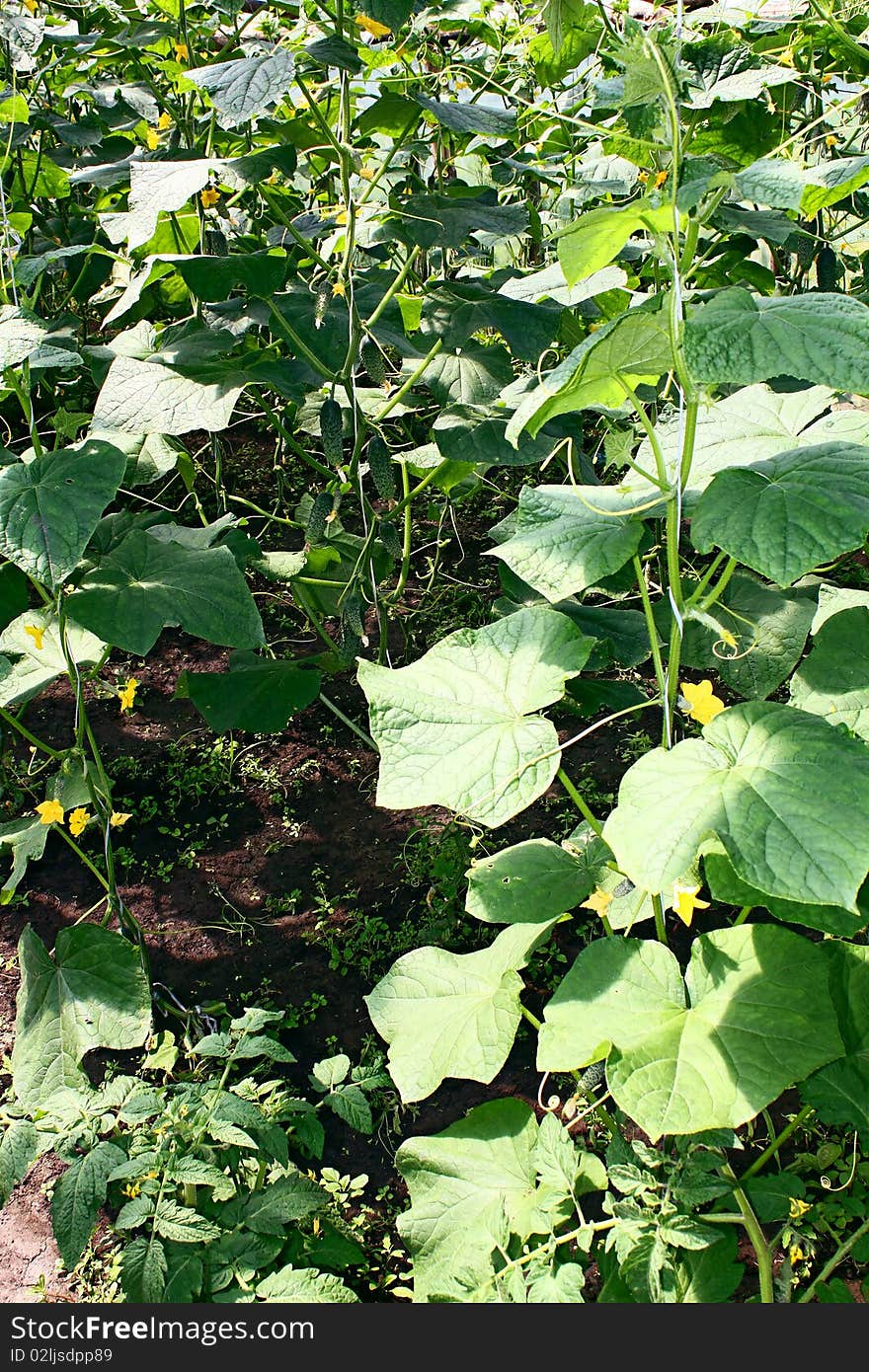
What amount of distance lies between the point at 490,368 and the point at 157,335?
732 mm

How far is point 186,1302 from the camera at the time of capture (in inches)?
58.9

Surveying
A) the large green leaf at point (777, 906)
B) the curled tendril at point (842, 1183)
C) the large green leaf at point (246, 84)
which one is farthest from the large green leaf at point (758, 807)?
the large green leaf at point (246, 84)

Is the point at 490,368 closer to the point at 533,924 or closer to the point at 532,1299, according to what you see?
the point at 533,924

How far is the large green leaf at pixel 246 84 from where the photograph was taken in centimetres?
176

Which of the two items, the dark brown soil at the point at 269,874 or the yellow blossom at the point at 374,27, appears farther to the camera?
the dark brown soil at the point at 269,874

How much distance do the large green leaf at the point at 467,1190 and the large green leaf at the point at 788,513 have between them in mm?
903

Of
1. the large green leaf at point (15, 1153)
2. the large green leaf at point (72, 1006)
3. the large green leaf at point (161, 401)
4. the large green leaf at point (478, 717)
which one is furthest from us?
the large green leaf at point (161, 401)

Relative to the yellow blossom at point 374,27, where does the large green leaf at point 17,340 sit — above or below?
below

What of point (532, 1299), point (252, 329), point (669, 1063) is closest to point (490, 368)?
point (252, 329)

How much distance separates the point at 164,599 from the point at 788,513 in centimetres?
119

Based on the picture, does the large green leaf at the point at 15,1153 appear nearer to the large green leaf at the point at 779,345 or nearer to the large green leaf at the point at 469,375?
the large green leaf at the point at 779,345

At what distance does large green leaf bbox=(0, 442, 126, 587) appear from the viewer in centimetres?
180

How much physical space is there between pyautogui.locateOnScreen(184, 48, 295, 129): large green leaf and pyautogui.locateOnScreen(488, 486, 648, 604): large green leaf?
2.55 feet

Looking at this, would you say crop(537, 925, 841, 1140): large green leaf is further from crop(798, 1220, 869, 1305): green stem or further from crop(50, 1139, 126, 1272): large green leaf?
crop(50, 1139, 126, 1272): large green leaf
